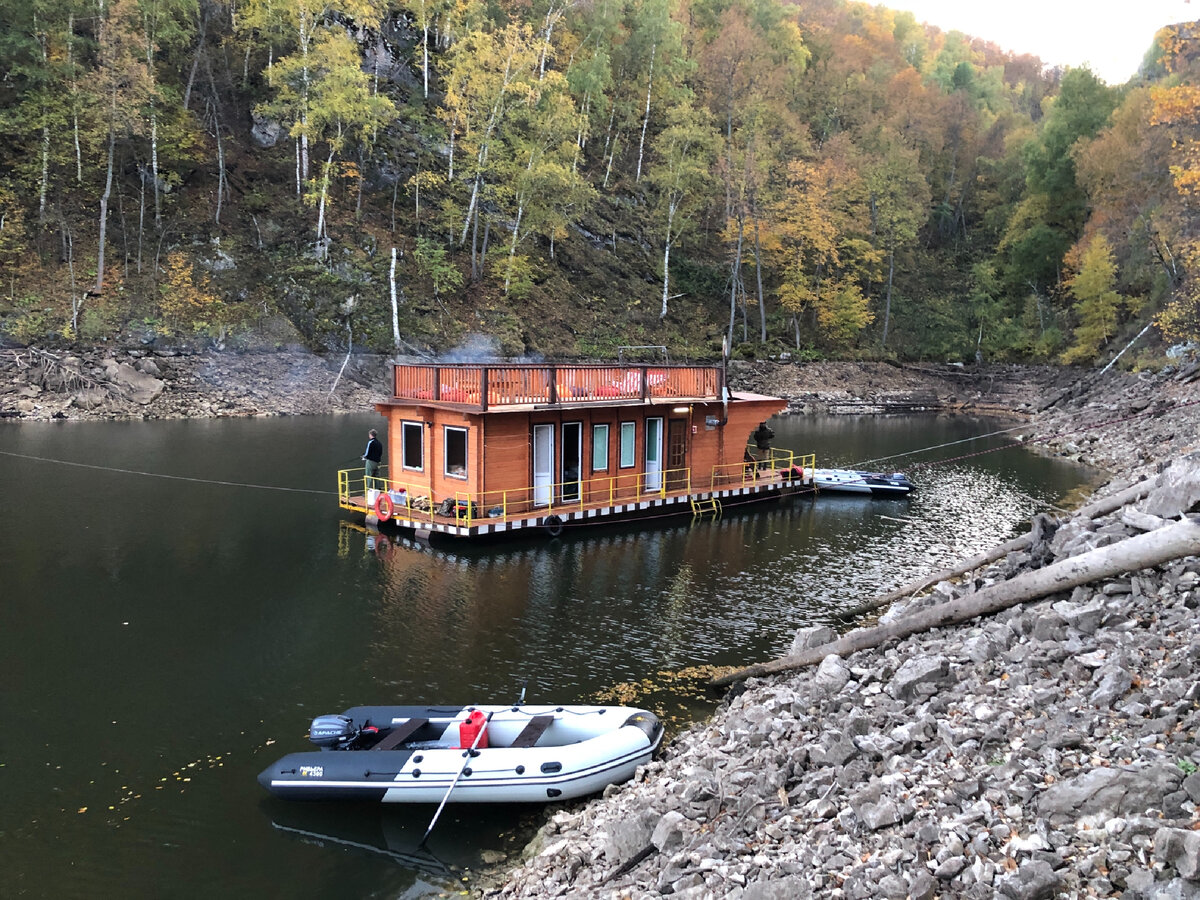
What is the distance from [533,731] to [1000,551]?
927cm

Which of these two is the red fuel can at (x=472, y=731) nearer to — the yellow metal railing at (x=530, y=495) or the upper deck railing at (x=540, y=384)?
the yellow metal railing at (x=530, y=495)

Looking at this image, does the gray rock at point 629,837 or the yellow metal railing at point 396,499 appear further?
the yellow metal railing at point 396,499

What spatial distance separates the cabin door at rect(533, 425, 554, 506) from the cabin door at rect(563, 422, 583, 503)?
2.03ft

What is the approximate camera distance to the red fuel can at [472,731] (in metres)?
10.6

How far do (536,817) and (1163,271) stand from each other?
5762cm

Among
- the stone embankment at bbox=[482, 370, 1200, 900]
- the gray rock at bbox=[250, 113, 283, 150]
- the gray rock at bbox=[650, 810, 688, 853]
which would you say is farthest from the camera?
the gray rock at bbox=[250, 113, 283, 150]

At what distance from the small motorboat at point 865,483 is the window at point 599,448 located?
9.93 m

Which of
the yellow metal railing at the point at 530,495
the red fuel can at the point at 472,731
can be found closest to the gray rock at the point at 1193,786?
the red fuel can at the point at 472,731

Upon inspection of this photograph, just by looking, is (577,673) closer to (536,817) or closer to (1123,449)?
(536,817)

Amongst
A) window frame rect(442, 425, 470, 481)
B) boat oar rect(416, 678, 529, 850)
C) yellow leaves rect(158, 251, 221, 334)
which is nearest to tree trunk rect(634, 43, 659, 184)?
yellow leaves rect(158, 251, 221, 334)

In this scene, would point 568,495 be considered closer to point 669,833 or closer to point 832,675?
point 832,675

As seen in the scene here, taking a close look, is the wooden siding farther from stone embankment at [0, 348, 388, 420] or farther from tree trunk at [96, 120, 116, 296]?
tree trunk at [96, 120, 116, 296]

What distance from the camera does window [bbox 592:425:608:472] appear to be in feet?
82.8

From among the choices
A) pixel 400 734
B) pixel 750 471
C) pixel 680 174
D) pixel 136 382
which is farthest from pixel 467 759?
pixel 680 174
